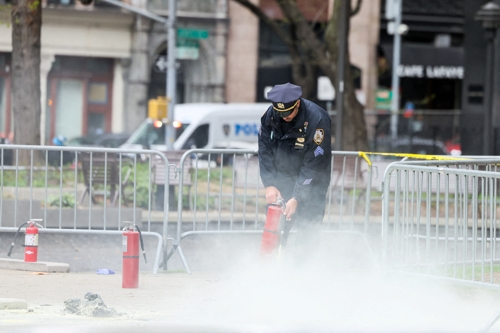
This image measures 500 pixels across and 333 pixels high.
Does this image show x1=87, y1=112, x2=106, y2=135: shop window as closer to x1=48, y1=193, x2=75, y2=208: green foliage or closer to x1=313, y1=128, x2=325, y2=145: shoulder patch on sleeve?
x1=48, y1=193, x2=75, y2=208: green foliage

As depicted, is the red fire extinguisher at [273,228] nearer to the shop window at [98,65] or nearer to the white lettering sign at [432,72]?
the shop window at [98,65]

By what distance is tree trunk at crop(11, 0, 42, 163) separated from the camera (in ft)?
59.2

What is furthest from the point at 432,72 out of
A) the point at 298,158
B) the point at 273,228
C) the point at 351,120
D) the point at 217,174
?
the point at 273,228

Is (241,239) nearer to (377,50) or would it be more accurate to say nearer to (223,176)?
(223,176)

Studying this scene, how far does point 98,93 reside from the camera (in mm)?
35719

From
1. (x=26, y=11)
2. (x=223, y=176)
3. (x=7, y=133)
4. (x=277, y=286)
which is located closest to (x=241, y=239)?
(x=223, y=176)

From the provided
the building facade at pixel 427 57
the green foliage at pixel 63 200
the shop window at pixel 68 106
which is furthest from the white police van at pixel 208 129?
the building facade at pixel 427 57

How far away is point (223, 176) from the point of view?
10797 millimetres

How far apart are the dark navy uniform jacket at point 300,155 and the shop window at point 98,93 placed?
1111 inches

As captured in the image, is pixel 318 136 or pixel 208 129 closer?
pixel 318 136

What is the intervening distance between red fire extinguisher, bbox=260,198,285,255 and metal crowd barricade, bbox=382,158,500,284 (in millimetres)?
789

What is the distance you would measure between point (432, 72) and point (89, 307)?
107 feet

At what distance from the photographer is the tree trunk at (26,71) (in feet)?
59.2

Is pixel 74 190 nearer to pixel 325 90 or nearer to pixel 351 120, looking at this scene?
pixel 351 120
